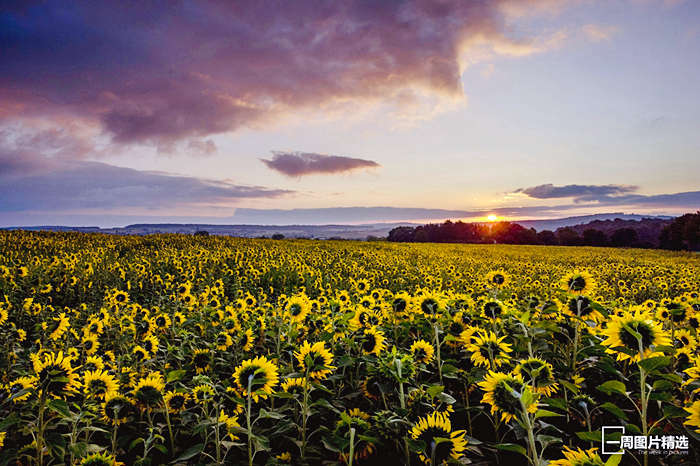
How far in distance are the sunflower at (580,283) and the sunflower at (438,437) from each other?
2.32m

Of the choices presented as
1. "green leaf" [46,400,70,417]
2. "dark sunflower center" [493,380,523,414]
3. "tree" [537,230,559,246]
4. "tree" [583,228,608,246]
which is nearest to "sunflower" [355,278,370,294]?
"dark sunflower center" [493,380,523,414]

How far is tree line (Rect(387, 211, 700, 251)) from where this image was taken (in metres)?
71.9

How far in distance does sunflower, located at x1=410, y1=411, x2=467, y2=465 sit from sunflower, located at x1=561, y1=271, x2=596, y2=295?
7.60 ft

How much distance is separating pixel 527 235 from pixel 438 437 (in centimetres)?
8396

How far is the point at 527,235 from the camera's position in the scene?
249 ft

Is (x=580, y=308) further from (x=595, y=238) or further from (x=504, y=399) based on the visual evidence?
(x=595, y=238)

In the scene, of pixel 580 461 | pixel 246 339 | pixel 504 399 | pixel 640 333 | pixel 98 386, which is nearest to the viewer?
pixel 580 461

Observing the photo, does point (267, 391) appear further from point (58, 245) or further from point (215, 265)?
point (58, 245)

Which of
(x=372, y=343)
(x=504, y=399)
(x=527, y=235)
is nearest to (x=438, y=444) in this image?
(x=504, y=399)

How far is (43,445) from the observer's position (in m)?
2.16

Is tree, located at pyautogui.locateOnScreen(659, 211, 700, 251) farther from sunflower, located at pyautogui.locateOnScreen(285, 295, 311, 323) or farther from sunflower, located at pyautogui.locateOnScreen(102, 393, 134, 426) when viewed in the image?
sunflower, located at pyautogui.locateOnScreen(102, 393, 134, 426)

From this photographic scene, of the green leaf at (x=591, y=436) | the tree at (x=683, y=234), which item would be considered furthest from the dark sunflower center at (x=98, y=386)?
the tree at (x=683, y=234)

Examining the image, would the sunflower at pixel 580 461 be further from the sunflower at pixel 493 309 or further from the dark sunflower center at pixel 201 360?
the dark sunflower center at pixel 201 360

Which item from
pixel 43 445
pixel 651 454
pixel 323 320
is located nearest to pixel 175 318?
pixel 323 320
